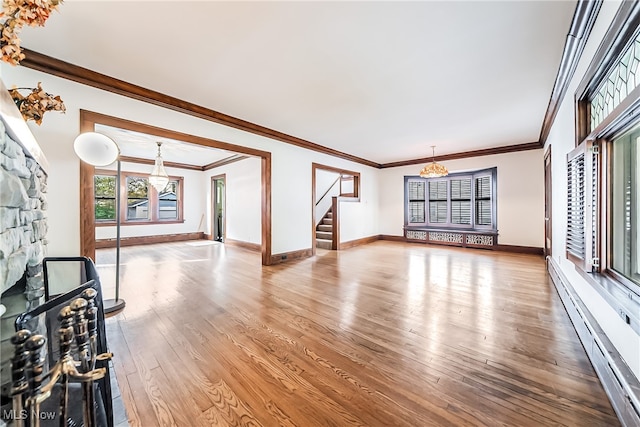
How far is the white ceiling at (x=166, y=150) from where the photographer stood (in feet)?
17.2

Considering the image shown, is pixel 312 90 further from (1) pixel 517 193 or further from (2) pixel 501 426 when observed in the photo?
(1) pixel 517 193

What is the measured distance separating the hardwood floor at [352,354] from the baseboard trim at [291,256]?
1.27 m

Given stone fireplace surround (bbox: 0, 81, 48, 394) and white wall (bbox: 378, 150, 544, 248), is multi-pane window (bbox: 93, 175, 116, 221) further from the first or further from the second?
white wall (bbox: 378, 150, 544, 248)

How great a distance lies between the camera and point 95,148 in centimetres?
249

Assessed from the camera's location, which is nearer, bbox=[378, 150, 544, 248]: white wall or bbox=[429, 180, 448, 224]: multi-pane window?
bbox=[378, 150, 544, 248]: white wall

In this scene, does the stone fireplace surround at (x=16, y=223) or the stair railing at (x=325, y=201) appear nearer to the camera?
the stone fireplace surround at (x=16, y=223)

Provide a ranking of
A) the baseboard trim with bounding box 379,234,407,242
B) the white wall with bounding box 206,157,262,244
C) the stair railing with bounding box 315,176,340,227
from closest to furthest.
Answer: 1. the white wall with bounding box 206,157,262,244
2. the baseboard trim with bounding box 379,234,407,242
3. the stair railing with bounding box 315,176,340,227

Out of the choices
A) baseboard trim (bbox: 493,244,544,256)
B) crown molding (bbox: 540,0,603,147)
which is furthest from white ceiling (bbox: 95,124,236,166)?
baseboard trim (bbox: 493,244,544,256)

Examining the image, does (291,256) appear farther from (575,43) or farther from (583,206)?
(575,43)

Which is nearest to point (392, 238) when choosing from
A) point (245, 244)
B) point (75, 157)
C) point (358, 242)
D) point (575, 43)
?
point (358, 242)

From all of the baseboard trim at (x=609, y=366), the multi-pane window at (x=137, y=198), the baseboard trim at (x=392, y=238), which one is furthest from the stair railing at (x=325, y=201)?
the baseboard trim at (x=609, y=366)

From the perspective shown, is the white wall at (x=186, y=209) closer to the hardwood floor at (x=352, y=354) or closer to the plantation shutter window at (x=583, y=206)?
the hardwood floor at (x=352, y=354)

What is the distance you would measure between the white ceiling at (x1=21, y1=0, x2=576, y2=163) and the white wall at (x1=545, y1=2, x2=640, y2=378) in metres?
0.27

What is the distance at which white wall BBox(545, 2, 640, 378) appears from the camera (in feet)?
4.57
